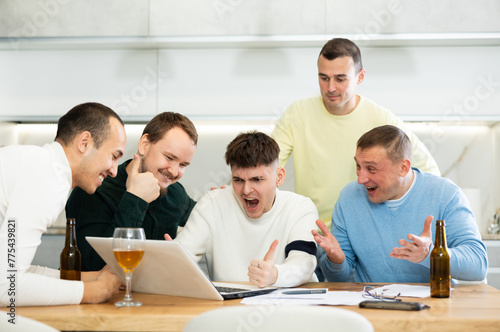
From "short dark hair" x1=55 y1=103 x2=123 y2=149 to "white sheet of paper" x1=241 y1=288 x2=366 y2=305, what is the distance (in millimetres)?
712

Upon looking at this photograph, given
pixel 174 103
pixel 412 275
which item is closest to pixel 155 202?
pixel 412 275

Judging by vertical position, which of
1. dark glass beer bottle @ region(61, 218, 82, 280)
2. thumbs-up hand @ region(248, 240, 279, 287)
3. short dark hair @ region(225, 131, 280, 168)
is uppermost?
short dark hair @ region(225, 131, 280, 168)

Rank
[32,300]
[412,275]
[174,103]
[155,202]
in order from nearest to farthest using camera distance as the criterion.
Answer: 1. [32,300]
2. [412,275]
3. [155,202]
4. [174,103]

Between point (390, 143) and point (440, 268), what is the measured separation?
2.26 ft

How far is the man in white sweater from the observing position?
222 centimetres

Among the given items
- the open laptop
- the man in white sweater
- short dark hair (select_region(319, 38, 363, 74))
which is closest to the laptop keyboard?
the open laptop

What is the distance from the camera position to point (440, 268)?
171cm

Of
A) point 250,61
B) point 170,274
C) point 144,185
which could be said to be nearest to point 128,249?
point 170,274

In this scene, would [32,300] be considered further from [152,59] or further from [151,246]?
[152,59]

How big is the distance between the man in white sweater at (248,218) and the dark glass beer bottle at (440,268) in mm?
500

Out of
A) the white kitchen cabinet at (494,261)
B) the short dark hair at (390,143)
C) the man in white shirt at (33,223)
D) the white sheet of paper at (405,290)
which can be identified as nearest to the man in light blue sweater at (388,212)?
the short dark hair at (390,143)

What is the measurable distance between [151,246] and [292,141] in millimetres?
1612

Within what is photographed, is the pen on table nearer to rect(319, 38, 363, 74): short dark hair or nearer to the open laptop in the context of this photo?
the open laptop

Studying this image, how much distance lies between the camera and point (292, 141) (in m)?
3.07
